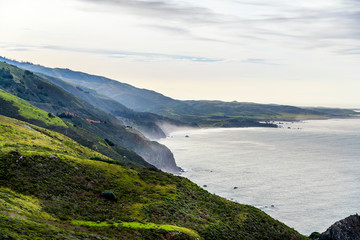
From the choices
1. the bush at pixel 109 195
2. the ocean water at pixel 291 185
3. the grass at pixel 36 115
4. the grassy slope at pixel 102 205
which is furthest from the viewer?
the grass at pixel 36 115

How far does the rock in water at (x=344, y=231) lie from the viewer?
57.0 metres

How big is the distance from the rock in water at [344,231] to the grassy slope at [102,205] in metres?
5.75

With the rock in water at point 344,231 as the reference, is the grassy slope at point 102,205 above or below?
above

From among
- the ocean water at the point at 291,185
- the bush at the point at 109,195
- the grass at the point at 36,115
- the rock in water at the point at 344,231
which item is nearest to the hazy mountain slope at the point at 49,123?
the grass at the point at 36,115

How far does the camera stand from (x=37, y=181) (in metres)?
43.1

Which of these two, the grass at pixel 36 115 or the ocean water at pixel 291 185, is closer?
the ocean water at pixel 291 185

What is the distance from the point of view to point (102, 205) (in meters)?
43.4

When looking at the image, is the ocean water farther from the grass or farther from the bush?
the grass

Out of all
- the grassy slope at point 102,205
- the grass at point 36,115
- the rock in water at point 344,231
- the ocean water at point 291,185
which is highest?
the grass at point 36,115

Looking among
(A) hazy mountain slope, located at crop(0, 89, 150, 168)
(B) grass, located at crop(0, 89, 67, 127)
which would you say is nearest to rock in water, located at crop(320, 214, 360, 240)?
(A) hazy mountain slope, located at crop(0, 89, 150, 168)

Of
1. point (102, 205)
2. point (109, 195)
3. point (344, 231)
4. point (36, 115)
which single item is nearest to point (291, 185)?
point (344, 231)

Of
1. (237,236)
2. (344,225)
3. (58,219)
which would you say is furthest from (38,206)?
(344,225)

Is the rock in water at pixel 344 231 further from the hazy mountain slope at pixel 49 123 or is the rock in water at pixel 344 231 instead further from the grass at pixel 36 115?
the grass at pixel 36 115

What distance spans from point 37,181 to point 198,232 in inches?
932
